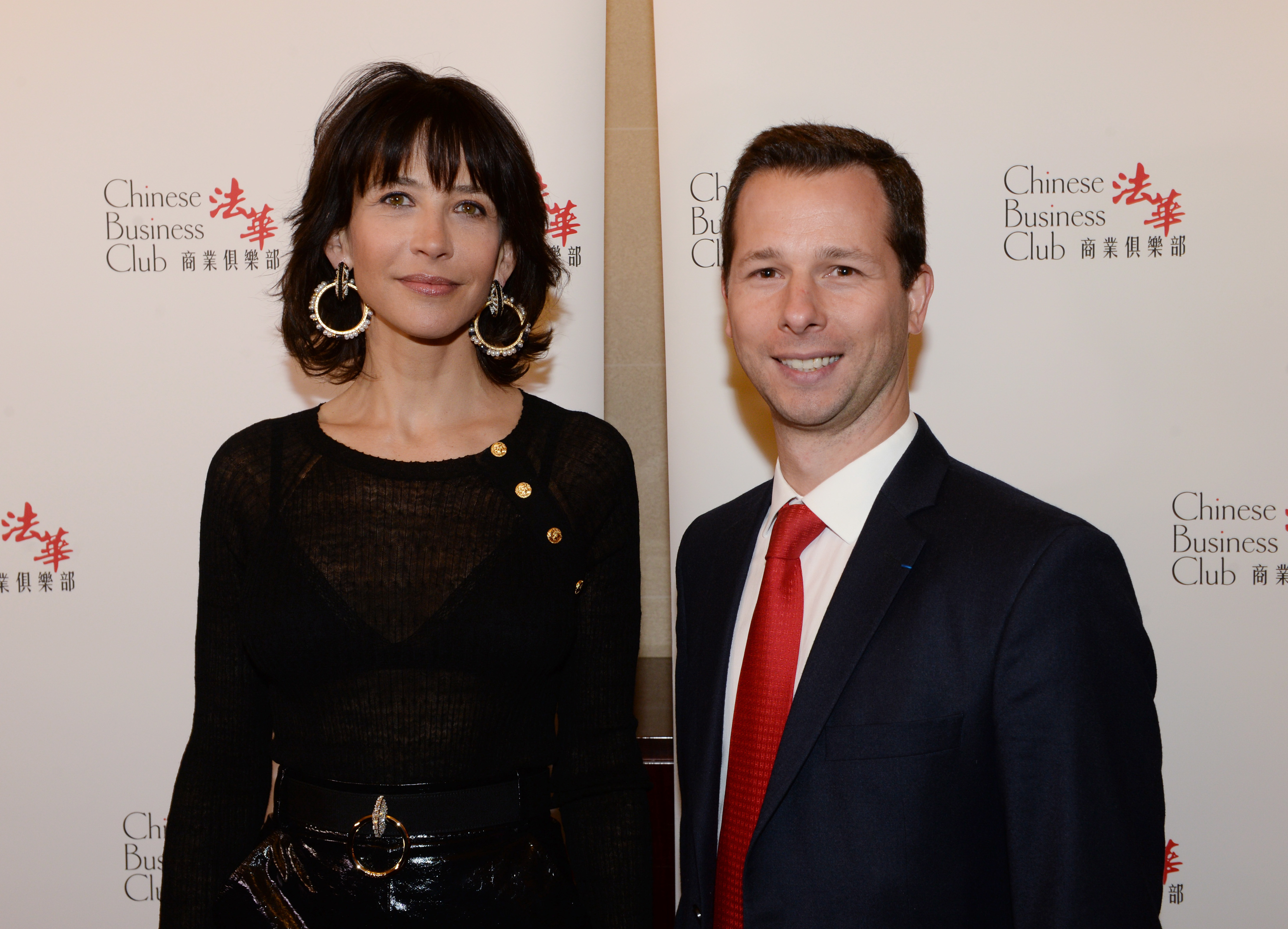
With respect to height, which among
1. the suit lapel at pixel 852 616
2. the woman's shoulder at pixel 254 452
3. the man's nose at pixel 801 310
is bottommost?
the suit lapel at pixel 852 616

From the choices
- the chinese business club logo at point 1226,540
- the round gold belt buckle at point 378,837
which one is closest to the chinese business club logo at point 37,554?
the round gold belt buckle at point 378,837

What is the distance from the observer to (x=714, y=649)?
61.5 inches

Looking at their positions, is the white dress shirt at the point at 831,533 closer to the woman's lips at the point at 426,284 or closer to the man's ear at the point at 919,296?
the man's ear at the point at 919,296

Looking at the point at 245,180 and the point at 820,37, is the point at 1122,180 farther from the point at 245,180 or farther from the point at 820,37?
the point at 245,180

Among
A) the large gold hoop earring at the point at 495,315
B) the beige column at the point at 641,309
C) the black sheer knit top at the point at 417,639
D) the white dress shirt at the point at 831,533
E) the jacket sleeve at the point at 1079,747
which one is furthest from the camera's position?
the beige column at the point at 641,309

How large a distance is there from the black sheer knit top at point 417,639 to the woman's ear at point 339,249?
0.28 metres

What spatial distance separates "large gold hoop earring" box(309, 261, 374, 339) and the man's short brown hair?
2.22 feet

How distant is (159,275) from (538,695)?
153 cm

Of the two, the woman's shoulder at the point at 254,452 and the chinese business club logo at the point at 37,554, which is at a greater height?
the woman's shoulder at the point at 254,452

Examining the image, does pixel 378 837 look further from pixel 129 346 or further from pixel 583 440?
pixel 129 346

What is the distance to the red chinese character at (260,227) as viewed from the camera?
2459mm

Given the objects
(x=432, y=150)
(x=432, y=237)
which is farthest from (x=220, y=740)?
(x=432, y=150)

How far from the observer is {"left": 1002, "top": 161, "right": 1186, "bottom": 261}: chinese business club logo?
2.30 meters

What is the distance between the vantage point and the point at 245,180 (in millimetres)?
2453
